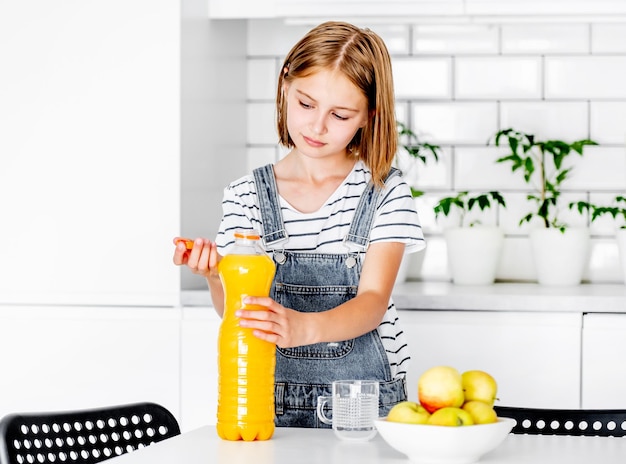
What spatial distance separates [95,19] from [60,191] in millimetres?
395

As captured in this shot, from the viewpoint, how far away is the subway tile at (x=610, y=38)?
2.51 m

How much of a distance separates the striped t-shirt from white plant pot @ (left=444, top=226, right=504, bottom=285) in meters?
0.87

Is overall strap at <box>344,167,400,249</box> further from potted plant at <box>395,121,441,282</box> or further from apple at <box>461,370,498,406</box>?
potted plant at <box>395,121,441,282</box>

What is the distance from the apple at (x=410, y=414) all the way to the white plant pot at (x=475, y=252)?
138 centimetres

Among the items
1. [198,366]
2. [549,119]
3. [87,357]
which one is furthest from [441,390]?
[549,119]

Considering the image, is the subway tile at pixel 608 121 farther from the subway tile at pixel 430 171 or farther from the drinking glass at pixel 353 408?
the drinking glass at pixel 353 408

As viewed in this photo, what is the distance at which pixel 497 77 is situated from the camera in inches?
101

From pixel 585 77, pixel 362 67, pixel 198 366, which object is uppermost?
pixel 585 77

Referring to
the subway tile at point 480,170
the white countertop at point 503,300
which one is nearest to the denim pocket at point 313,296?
the white countertop at point 503,300

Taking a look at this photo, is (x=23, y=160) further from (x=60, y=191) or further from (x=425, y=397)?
(x=425, y=397)

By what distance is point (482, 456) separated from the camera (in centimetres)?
107

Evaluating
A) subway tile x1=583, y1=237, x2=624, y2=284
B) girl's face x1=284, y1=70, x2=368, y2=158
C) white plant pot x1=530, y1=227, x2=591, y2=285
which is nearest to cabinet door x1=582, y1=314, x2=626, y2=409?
white plant pot x1=530, y1=227, x2=591, y2=285

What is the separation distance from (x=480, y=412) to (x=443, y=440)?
0.20ft

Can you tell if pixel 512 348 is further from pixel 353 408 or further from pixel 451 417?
pixel 451 417
